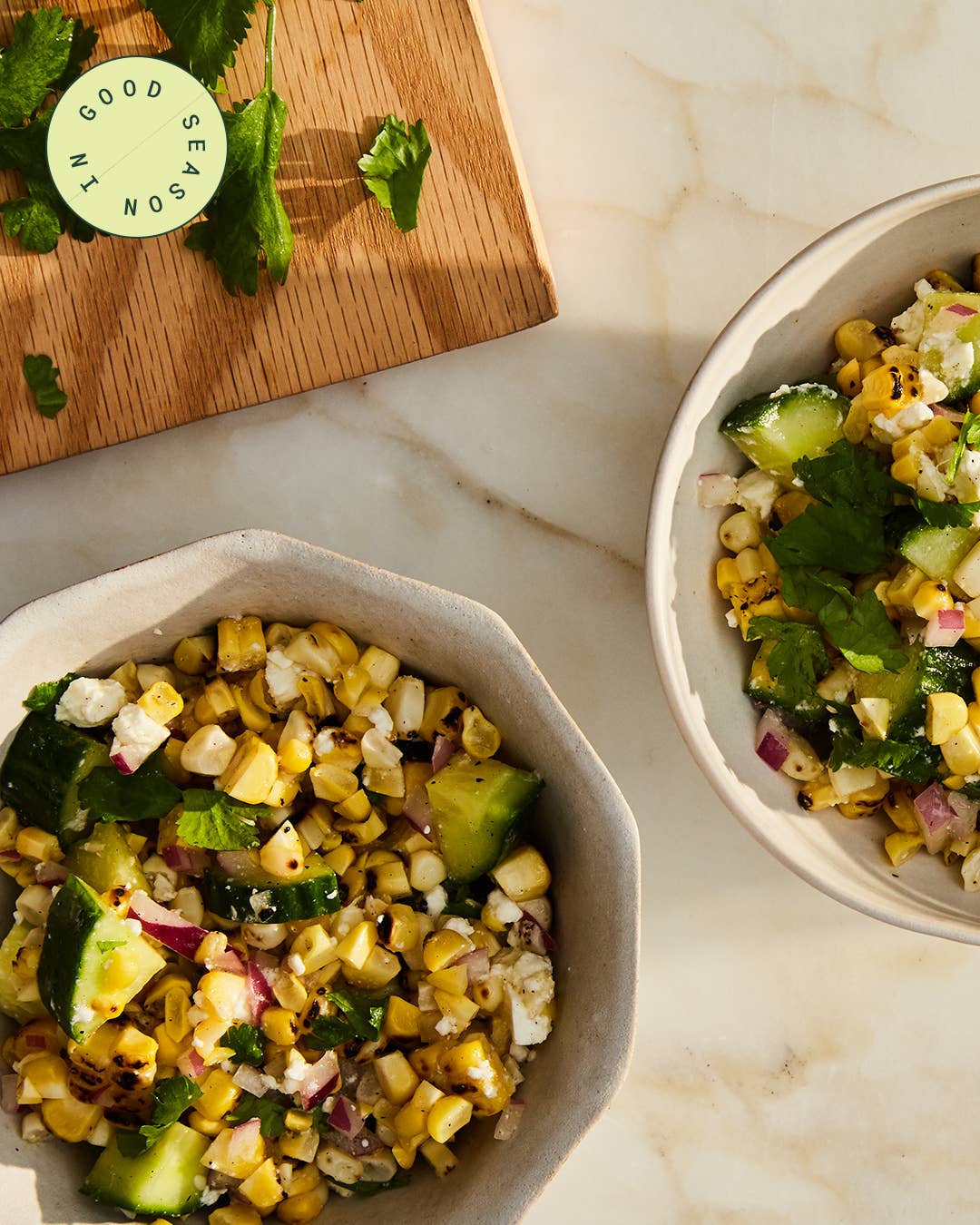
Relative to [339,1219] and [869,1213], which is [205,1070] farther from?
[869,1213]

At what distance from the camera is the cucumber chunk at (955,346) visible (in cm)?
144

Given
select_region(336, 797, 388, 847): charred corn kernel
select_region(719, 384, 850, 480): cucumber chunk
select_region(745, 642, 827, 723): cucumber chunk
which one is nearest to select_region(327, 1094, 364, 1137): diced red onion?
select_region(336, 797, 388, 847): charred corn kernel

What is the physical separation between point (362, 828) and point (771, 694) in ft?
1.88

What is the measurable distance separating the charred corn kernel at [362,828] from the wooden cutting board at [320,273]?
62 centimetres

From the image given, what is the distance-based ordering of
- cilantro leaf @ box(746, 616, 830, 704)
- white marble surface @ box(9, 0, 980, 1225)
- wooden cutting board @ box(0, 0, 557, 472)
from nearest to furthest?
cilantro leaf @ box(746, 616, 830, 704) < wooden cutting board @ box(0, 0, 557, 472) < white marble surface @ box(9, 0, 980, 1225)

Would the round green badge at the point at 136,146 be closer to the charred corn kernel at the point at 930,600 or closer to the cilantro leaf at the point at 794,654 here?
the cilantro leaf at the point at 794,654

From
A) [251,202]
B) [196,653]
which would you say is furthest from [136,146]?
[196,653]

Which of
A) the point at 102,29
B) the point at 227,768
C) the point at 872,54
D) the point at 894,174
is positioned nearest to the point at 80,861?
the point at 227,768

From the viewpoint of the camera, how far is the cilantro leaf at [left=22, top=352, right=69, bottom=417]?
158cm

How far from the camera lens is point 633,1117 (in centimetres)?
178

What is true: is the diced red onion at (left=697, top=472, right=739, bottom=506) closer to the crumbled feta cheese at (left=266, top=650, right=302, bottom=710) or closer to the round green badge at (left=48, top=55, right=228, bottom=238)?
the crumbled feta cheese at (left=266, top=650, right=302, bottom=710)

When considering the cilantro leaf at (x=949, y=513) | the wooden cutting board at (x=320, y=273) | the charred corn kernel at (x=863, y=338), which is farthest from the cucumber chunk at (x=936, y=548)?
the wooden cutting board at (x=320, y=273)

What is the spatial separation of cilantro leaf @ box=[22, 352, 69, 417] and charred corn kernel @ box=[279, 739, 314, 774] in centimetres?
59

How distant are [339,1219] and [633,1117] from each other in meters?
0.53
